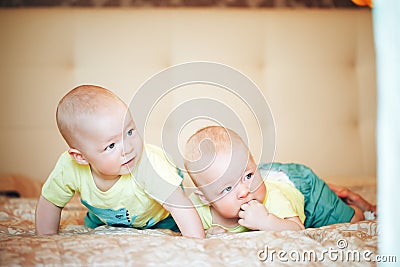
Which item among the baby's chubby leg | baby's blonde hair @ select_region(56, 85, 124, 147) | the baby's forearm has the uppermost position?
baby's blonde hair @ select_region(56, 85, 124, 147)

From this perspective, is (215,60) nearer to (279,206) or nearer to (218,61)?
(218,61)

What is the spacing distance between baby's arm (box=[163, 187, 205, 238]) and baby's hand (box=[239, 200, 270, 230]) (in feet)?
0.35

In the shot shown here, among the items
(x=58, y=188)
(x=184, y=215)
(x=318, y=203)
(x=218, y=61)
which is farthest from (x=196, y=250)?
(x=218, y=61)

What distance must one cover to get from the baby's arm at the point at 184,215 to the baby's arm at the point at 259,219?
0.36 feet

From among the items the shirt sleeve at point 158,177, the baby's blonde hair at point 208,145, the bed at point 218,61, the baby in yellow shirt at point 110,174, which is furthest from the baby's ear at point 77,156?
the bed at point 218,61

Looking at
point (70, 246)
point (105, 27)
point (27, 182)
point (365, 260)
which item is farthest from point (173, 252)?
point (105, 27)

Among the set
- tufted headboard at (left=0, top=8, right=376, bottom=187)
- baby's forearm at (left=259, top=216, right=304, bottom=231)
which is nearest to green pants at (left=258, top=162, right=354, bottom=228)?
baby's forearm at (left=259, top=216, right=304, bottom=231)

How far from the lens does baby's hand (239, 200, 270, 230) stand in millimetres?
1269

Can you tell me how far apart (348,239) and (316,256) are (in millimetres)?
120

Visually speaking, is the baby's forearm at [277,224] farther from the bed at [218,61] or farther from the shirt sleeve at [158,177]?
the bed at [218,61]

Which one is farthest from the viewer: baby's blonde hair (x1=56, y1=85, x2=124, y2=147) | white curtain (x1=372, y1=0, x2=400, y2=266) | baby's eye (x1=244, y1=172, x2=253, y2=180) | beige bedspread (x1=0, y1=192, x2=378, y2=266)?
baby's eye (x1=244, y1=172, x2=253, y2=180)

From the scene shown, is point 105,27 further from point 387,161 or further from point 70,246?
point 387,161

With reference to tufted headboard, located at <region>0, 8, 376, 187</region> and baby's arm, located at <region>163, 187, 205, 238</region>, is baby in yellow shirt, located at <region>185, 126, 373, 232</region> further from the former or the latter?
tufted headboard, located at <region>0, 8, 376, 187</region>

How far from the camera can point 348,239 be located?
1.11 m
